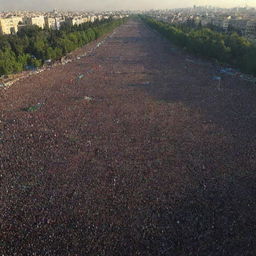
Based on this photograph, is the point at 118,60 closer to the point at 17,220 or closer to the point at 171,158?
the point at 171,158

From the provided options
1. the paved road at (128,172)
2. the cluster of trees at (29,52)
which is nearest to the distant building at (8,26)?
the cluster of trees at (29,52)

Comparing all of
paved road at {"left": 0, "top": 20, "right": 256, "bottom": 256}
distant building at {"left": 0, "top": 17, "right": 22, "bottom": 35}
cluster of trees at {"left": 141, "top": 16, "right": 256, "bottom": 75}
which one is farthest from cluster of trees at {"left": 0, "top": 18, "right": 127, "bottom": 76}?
distant building at {"left": 0, "top": 17, "right": 22, "bottom": 35}

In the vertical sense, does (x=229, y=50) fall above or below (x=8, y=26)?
below

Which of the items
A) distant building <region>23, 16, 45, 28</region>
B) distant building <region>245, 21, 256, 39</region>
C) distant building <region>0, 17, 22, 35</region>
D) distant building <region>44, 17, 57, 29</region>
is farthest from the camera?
distant building <region>44, 17, 57, 29</region>

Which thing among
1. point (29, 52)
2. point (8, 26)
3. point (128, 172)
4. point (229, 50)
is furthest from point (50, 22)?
point (128, 172)

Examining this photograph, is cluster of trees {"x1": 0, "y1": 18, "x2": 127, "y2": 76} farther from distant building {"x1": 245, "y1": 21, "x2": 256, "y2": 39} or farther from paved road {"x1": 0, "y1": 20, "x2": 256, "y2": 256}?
distant building {"x1": 245, "y1": 21, "x2": 256, "y2": 39}

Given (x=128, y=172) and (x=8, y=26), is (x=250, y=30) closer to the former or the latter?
(x=8, y=26)

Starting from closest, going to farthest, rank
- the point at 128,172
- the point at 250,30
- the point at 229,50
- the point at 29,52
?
the point at 128,172 < the point at 229,50 < the point at 29,52 < the point at 250,30

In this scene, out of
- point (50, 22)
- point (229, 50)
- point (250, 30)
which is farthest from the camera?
point (50, 22)
